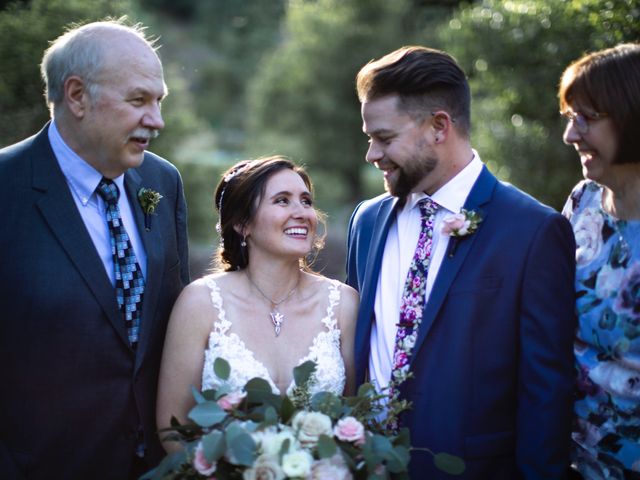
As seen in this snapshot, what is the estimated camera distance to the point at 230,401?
9.70 ft

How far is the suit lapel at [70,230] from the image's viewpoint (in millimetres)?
3277

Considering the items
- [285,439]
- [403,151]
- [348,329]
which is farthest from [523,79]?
[285,439]

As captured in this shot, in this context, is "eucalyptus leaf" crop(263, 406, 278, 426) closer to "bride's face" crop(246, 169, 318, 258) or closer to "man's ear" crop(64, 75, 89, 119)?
"bride's face" crop(246, 169, 318, 258)

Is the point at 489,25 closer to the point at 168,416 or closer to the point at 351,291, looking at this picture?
the point at 351,291

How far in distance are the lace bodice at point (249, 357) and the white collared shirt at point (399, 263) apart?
202 mm

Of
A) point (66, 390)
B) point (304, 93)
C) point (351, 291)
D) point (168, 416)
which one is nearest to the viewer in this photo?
point (66, 390)

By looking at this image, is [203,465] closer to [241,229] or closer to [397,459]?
[397,459]

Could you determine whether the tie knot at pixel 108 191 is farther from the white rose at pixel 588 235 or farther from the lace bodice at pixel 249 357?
the white rose at pixel 588 235

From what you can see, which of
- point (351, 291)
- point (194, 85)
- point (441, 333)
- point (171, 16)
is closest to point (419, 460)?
point (441, 333)

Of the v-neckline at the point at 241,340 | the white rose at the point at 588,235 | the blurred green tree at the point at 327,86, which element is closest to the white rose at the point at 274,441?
the v-neckline at the point at 241,340

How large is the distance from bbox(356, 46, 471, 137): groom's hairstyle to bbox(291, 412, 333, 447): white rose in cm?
158

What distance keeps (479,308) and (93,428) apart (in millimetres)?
1839

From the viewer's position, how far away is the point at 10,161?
3342 millimetres

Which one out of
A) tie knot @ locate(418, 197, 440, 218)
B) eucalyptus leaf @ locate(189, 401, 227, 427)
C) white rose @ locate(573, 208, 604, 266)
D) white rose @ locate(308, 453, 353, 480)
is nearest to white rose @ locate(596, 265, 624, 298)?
white rose @ locate(573, 208, 604, 266)
